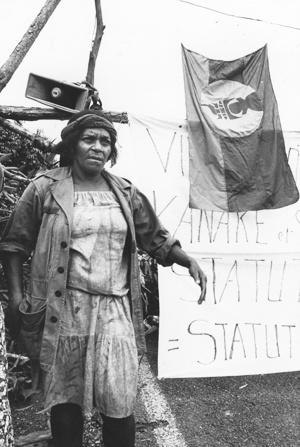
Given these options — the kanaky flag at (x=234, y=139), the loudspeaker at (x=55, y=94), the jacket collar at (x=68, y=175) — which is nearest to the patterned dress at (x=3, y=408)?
the jacket collar at (x=68, y=175)

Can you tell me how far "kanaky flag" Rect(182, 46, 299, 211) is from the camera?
3.47 metres

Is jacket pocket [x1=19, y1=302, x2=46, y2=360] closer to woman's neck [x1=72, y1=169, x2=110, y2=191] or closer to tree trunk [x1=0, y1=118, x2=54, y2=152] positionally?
woman's neck [x1=72, y1=169, x2=110, y2=191]

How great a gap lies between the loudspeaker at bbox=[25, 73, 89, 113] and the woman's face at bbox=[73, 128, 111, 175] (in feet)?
3.10

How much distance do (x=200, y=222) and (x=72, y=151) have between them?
5.18ft

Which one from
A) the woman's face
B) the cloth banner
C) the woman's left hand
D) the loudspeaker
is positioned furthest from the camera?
the cloth banner

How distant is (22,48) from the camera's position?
2883mm

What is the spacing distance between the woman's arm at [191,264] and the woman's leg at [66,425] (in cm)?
83

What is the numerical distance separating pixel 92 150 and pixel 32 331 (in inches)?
36.2

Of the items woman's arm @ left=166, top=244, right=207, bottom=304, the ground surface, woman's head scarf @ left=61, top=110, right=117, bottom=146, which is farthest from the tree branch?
the ground surface

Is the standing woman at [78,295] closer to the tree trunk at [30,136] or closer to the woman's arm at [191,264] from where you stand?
the woman's arm at [191,264]

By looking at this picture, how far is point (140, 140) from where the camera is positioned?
11.5 feet

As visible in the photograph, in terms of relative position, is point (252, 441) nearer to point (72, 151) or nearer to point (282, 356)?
point (282, 356)

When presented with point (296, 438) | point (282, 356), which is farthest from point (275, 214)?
point (296, 438)

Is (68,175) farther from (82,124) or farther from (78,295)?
(78,295)
